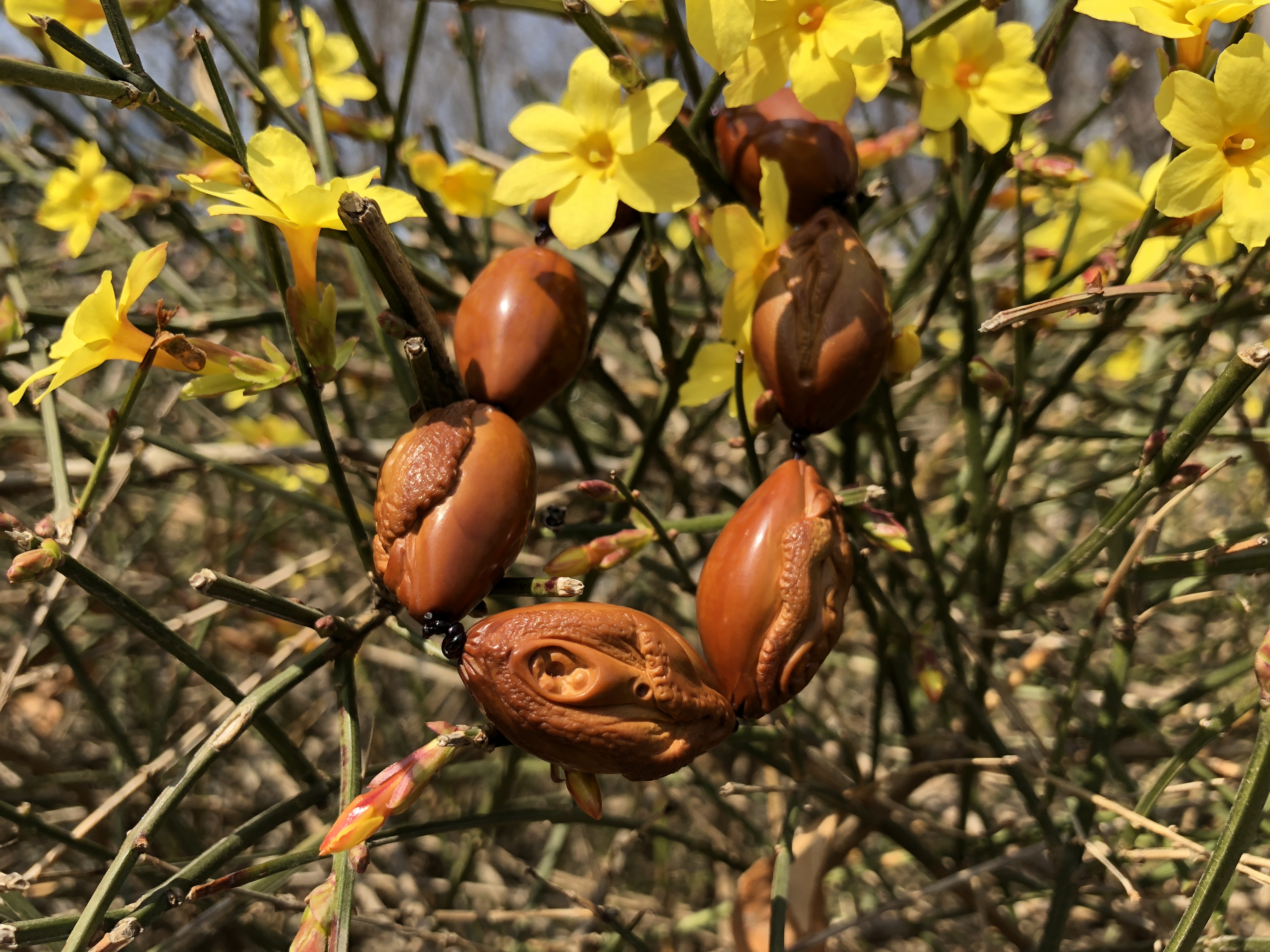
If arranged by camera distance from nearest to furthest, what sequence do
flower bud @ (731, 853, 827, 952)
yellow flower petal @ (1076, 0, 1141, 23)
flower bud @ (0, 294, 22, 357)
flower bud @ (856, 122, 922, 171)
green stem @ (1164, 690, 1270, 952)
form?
1. green stem @ (1164, 690, 1270, 952)
2. yellow flower petal @ (1076, 0, 1141, 23)
3. flower bud @ (731, 853, 827, 952)
4. flower bud @ (0, 294, 22, 357)
5. flower bud @ (856, 122, 922, 171)

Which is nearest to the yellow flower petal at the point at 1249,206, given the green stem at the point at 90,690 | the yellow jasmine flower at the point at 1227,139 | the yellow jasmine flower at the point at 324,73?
the yellow jasmine flower at the point at 1227,139

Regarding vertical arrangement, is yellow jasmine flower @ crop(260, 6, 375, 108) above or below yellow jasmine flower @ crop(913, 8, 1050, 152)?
above

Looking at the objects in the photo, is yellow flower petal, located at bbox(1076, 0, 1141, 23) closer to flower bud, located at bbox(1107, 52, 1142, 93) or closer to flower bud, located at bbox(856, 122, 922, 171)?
flower bud, located at bbox(1107, 52, 1142, 93)

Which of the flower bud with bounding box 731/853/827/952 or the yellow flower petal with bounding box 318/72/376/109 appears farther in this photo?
the yellow flower petal with bounding box 318/72/376/109

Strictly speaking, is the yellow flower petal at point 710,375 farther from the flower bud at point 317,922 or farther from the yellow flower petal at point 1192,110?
the flower bud at point 317,922

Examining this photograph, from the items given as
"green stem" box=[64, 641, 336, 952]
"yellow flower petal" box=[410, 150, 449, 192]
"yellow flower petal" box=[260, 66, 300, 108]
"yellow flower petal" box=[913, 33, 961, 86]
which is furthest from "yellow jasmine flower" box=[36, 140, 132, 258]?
"yellow flower petal" box=[913, 33, 961, 86]
